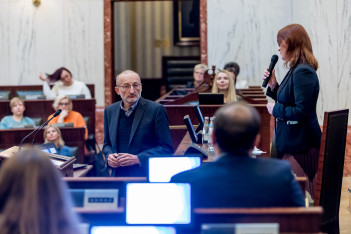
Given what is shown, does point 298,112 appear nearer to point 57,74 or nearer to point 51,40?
point 57,74

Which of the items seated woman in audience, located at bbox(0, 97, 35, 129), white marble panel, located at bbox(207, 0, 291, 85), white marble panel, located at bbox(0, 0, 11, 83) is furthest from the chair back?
white marble panel, located at bbox(0, 0, 11, 83)

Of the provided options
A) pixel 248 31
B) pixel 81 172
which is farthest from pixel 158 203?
pixel 248 31

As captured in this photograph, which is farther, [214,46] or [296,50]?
[214,46]

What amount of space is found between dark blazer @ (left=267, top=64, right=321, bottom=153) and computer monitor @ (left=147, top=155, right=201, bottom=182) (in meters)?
1.13

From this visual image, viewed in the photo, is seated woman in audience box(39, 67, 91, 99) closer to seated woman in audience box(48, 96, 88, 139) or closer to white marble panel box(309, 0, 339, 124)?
seated woman in audience box(48, 96, 88, 139)

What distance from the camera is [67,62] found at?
11.3 metres

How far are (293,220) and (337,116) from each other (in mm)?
1809

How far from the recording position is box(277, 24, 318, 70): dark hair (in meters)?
3.88

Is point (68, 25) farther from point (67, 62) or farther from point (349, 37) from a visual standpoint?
point (349, 37)

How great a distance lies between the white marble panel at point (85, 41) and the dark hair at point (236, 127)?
9.14 meters

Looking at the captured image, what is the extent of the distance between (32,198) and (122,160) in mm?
2367

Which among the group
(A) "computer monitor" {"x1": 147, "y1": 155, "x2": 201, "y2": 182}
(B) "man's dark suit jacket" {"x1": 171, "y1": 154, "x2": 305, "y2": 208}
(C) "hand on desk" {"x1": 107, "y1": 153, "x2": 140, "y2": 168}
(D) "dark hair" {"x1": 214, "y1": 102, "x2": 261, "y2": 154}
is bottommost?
(C) "hand on desk" {"x1": 107, "y1": 153, "x2": 140, "y2": 168}

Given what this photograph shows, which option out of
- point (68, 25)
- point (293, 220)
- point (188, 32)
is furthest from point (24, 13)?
point (293, 220)

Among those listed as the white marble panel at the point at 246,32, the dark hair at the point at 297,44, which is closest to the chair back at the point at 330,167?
the dark hair at the point at 297,44
